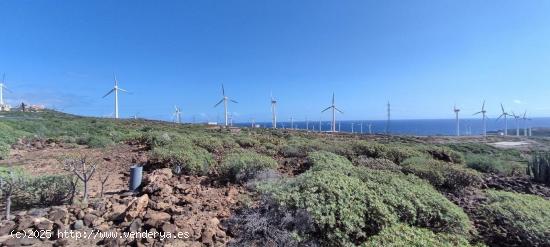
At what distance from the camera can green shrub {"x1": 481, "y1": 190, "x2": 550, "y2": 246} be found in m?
5.26

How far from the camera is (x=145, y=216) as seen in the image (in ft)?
17.9

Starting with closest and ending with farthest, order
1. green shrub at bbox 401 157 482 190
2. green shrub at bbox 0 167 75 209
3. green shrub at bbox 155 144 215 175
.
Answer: green shrub at bbox 0 167 75 209, green shrub at bbox 401 157 482 190, green shrub at bbox 155 144 215 175

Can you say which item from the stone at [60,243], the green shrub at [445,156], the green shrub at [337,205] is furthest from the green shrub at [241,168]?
the green shrub at [445,156]

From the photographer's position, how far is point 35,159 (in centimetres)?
1124

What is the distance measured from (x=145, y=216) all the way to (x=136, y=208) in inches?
17.1

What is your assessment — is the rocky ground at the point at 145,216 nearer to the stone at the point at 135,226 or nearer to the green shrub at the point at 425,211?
the stone at the point at 135,226

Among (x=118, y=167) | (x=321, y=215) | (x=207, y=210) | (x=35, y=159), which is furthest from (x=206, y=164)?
(x=35, y=159)

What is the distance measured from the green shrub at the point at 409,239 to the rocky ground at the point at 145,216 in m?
2.22

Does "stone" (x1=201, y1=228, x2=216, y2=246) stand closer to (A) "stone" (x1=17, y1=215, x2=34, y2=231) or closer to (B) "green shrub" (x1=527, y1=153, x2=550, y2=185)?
(A) "stone" (x1=17, y1=215, x2=34, y2=231)

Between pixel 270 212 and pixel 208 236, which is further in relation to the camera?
pixel 270 212

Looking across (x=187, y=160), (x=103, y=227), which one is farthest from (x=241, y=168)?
(x=103, y=227)

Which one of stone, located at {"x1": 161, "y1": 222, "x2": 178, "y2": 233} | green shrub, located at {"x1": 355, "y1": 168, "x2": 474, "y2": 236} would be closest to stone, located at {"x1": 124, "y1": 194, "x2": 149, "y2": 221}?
stone, located at {"x1": 161, "y1": 222, "x2": 178, "y2": 233}

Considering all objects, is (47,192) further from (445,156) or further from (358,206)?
(445,156)

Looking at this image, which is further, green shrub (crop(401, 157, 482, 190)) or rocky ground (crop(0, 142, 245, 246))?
green shrub (crop(401, 157, 482, 190))
